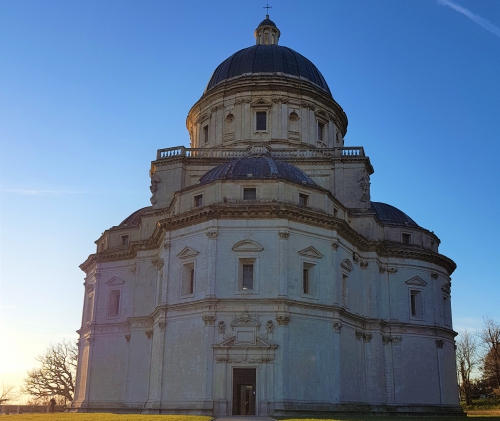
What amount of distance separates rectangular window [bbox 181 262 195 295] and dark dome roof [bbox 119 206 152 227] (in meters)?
11.8

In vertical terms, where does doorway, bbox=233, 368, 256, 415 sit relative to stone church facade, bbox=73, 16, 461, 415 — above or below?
below

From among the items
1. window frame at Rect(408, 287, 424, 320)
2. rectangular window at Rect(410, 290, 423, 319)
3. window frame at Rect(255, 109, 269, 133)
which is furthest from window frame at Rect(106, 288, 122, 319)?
rectangular window at Rect(410, 290, 423, 319)

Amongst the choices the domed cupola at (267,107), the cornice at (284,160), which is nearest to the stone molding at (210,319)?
the cornice at (284,160)

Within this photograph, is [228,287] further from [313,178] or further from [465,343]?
[465,343]

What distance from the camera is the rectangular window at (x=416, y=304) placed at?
45719mm

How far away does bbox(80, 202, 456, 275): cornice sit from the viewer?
118ft

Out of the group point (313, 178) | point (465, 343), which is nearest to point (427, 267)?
point (313, 178)

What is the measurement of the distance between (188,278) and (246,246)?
4.22 m

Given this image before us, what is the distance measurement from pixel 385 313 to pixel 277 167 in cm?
1313

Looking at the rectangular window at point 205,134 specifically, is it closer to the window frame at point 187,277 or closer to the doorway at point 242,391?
the window frame at point 187,277

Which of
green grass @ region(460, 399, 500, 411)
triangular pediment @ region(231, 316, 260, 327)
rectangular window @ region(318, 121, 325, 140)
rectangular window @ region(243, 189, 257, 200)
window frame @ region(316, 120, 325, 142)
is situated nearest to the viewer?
Answer: triangular pediment @ region(231, 316, 260, 327)

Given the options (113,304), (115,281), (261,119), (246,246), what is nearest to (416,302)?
(246,246)

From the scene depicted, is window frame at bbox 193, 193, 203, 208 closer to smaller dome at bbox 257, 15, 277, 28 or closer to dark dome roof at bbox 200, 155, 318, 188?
dark dome roof at bbox 200, 155, 318, 188

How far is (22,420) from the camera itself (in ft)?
85.1
